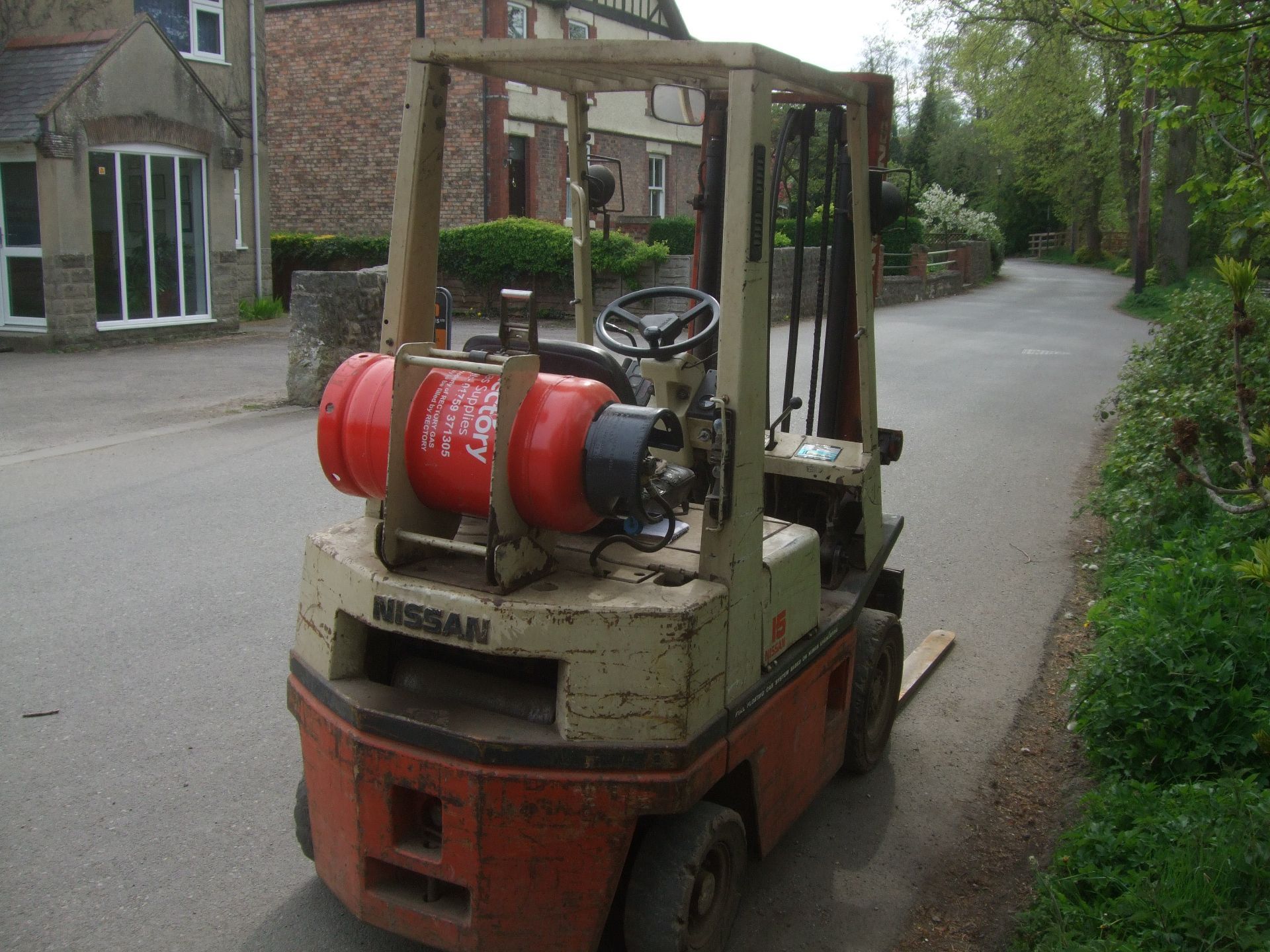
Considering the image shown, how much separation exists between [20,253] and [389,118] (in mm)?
13822

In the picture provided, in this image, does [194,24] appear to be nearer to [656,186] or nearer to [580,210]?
[656,186]

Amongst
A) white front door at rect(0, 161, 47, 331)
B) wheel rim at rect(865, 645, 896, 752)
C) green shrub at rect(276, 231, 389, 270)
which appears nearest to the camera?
wheel rim at rect(865, 645, 896, 752)

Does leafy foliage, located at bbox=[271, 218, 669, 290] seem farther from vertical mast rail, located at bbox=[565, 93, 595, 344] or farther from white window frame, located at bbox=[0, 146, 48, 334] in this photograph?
vertical mast rail, located at bbox=[565, 93, 595, 344]

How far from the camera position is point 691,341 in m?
3.71

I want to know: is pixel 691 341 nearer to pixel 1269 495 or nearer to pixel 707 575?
pixel 707 575

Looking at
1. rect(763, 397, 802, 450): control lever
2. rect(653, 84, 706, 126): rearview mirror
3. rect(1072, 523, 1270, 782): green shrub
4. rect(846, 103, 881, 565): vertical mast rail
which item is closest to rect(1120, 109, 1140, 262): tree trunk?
rect(1072, 523, 1270, 782): green shrub

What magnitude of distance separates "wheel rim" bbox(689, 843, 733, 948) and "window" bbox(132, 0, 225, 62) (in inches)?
803

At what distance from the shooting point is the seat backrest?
3.57m

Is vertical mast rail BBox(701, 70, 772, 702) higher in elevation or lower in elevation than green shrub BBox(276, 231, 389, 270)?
lower

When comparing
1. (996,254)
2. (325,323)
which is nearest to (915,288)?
(996,254)

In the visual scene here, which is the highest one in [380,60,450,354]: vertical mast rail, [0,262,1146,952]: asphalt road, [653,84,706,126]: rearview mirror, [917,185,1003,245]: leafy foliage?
[917,185,1003,245]: leafy foliage

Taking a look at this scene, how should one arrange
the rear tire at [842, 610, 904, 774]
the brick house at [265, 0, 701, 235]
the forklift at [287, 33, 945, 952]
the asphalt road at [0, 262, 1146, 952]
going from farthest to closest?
the brick house at [265, 0, 701, 235] < the rear tire at [842, 610, 904, 774] < the asphalt road at [0, 262, 1146, 952] < the forklift at [287, 33, 945, 952]

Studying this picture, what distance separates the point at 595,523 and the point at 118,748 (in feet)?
8.96

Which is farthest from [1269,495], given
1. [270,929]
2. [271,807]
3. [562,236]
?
[562,236]
